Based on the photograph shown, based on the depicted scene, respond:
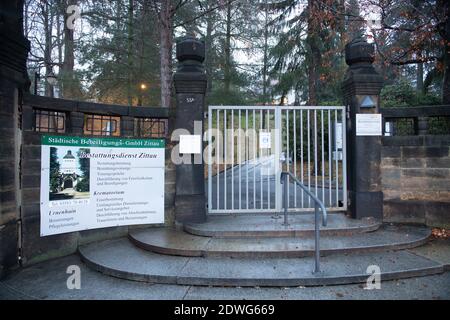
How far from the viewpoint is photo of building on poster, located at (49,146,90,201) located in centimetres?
473

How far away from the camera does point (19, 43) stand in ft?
13.7

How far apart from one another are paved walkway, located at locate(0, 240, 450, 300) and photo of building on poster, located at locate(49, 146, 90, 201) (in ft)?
4.48

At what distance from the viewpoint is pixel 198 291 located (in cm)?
352

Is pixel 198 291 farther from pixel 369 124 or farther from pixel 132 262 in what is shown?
pixel 369 124

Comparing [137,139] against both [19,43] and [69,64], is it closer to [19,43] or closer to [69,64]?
[19,43]

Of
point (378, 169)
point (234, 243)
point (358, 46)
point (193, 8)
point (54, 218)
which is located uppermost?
point (193, 8)

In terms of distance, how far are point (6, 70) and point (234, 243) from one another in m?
4.00

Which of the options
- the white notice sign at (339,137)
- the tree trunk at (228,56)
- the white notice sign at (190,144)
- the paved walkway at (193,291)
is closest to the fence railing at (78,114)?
the white notice sign at (190,144)

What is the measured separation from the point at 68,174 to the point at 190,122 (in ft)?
7.27

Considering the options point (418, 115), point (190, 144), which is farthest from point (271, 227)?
point (418, 115)

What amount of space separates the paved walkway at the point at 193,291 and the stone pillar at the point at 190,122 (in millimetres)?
1925

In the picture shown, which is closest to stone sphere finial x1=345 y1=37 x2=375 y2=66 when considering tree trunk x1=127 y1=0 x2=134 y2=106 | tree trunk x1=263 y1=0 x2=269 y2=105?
tree trunk x1=127 y1=0 x2=134 y2=106

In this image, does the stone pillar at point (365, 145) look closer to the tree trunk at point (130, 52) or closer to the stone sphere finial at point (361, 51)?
the stone sphere finial at point (361, 51)

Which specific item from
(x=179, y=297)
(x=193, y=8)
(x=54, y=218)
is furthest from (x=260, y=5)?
(x=179, y=297)
